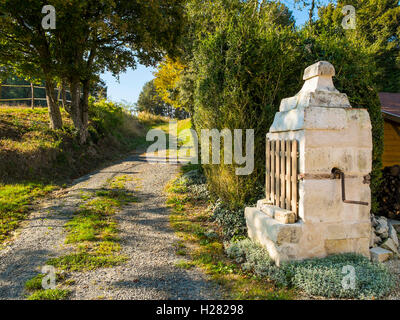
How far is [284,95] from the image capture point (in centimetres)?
543

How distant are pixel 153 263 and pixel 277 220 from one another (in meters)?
2.11

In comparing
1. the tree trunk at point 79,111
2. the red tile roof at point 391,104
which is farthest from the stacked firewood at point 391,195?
the tree trunk at point 79,111

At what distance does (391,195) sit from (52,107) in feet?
39.8

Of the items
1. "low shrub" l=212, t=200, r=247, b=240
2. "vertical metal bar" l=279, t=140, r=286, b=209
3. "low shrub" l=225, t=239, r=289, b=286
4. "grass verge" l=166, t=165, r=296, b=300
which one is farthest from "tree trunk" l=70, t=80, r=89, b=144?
"vertical metal bar" l=279, t=140, r=286, b=209

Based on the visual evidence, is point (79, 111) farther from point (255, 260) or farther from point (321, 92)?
point (321, 92)

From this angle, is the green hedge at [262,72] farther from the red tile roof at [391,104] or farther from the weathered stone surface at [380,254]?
the red tile roof at [391,104]

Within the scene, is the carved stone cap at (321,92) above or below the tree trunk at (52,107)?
below

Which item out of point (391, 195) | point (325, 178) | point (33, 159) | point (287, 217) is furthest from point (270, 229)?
point (33, 159)

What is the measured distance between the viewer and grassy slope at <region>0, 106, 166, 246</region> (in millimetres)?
6215

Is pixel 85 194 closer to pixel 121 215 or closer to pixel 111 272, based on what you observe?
pixel 121 215

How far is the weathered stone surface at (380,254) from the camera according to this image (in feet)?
13.4

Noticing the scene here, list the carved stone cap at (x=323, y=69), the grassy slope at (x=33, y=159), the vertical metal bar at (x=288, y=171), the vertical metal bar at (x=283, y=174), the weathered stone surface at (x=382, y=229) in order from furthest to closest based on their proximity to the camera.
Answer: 1. the grassy slope at (x=33, y=159)
2. the weathered stone surface at (x=382, y=229)
3. the vertical metal bar at (x=283, y=174)
4. the vertical metal bar at (x=288, y=171)
5. the carved stone cap at (x=323, y=69)

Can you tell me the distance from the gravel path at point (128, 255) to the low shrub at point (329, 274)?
898 mm
